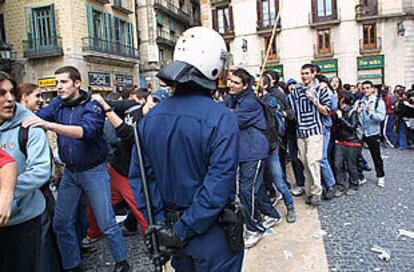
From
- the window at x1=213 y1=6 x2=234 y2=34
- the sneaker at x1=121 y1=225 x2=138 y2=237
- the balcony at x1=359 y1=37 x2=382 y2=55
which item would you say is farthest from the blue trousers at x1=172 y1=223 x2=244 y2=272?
the window at x1=213 y1=6 x2=234 y2=34

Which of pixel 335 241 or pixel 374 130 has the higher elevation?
pixel 374 130

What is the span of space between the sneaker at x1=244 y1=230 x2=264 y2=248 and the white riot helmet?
2317 mm

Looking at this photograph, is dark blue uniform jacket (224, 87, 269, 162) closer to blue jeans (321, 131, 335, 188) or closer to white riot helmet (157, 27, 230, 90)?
blue jeans (321, 131, 335, 188)

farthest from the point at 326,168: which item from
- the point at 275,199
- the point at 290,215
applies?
the point at 290,215

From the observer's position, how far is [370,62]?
930 inches

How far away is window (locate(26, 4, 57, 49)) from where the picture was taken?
18266 millimetres

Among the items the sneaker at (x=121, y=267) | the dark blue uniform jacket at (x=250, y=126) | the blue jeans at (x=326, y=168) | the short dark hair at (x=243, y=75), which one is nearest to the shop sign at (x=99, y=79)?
the blue jeans at (x=326, y=168)

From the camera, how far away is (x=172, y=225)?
1.93 meters

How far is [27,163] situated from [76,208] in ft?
3.84

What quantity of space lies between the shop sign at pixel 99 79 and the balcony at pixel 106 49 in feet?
3.53

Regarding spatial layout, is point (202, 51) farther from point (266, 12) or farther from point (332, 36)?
point (266, 12)

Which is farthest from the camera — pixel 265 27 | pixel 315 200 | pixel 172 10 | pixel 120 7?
pixel 172 10

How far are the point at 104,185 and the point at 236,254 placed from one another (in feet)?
5.44

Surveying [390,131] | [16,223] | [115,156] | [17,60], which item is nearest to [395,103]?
[390,131]
